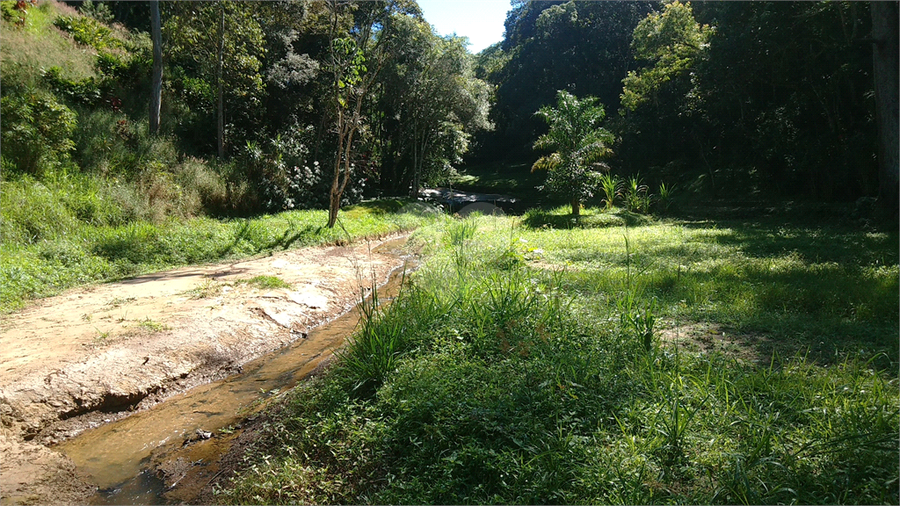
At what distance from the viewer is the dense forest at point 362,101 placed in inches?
445

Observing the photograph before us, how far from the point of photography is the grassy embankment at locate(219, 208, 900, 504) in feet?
8.10

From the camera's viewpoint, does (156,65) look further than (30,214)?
Yes

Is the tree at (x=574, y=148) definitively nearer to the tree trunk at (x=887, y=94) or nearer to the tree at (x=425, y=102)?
the tree at (x=425, y=102)

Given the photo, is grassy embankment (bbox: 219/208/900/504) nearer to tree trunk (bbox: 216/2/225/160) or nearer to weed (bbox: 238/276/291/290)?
weed (bbox: 238/276/291/290)

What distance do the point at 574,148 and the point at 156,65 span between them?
11.4 metres

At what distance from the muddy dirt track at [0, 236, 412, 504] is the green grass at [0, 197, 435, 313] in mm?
489

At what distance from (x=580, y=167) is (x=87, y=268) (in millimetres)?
11935

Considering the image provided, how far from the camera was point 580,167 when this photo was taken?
14719mm

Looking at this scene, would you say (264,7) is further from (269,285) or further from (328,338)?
(328,338)

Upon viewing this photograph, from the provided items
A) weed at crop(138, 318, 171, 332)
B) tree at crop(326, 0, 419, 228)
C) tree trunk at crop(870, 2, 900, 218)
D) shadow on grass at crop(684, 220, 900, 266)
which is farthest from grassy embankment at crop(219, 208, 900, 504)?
tree at crop(326, 0, 419, 228)

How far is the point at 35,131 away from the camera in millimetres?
9539

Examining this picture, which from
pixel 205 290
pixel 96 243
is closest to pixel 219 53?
pixel 96 243

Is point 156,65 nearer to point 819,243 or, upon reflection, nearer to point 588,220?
point 588,220

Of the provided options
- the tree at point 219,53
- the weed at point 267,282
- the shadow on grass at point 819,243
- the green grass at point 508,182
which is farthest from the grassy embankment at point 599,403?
the green grass at point 508,182
